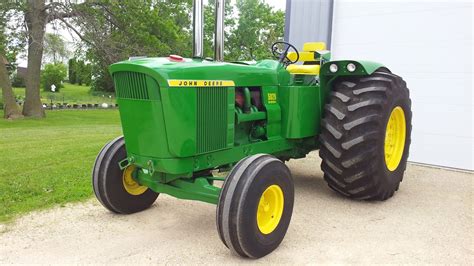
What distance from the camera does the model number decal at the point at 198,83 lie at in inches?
133

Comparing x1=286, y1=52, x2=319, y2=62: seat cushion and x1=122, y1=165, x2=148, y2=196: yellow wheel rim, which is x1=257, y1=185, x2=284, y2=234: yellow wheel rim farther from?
x1=286, y1=52, x2=319, y2=62: seat cushion

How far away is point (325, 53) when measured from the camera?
5.58 meters

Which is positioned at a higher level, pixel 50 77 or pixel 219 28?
pixel 219 28

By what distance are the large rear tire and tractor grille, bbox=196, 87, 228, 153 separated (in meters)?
1.32

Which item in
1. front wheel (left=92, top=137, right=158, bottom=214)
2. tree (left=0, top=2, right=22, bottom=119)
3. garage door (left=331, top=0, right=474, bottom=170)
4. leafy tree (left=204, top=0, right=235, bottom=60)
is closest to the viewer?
front wheel (left=92, top=137, right=158, bottom=214)

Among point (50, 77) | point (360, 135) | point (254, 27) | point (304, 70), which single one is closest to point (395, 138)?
point (360, 135)

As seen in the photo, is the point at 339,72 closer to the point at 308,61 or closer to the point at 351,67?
the point at 351,67

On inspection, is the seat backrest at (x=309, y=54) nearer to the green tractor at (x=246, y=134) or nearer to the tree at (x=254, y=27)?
the green tractor at (x=246, y=134)

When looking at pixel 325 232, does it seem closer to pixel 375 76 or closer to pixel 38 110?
pixel 375 76

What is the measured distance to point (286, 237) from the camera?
3.82 metres

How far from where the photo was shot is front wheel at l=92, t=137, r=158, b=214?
4.13 metres

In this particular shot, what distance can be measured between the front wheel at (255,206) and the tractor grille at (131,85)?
932 millimetres

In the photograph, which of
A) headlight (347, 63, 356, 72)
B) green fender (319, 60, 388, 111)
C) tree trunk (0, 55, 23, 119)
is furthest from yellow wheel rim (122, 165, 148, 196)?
tree trunk (0, 55, 23, 119)

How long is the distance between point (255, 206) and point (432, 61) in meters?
5.03
